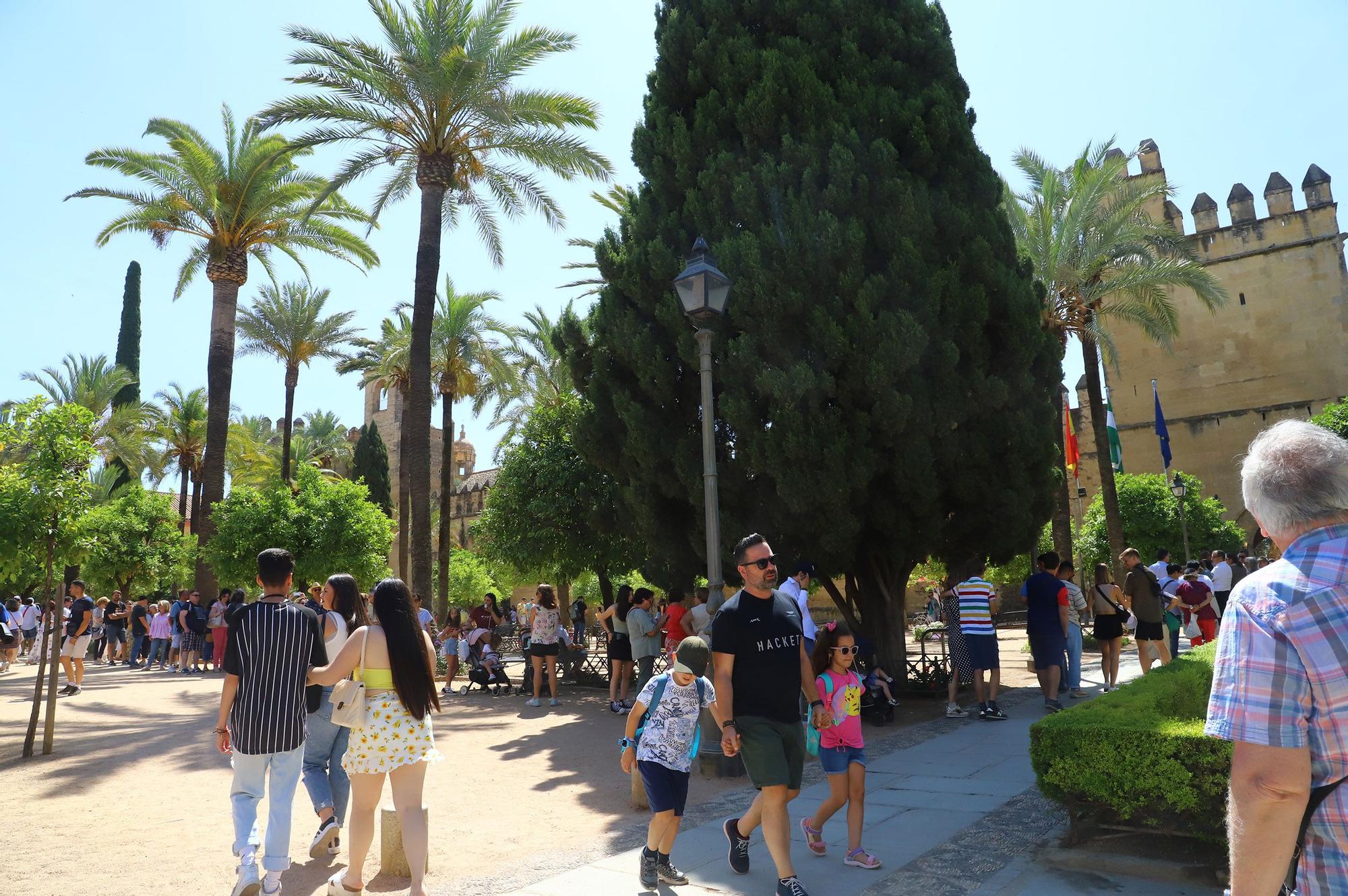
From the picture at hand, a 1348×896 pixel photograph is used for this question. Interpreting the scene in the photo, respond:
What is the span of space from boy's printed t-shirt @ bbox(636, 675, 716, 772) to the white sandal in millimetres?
1560

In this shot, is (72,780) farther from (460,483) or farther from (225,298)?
(460,483)

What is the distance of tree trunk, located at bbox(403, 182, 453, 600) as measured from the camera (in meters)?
15.8

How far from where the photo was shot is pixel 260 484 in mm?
38344

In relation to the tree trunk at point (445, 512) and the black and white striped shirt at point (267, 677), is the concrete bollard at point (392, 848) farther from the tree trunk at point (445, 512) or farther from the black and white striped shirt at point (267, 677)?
the tree trunk at point (445, 512)

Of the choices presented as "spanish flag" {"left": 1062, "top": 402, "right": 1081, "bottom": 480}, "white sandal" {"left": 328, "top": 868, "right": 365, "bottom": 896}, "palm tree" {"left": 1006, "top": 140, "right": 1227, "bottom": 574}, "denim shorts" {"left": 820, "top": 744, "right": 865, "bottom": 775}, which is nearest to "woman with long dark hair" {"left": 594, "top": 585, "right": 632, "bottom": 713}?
"denim shorts" {"left": 820, "top": 744, "right": 865, "bottom": 775}

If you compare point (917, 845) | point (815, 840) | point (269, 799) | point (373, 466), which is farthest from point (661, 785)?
point (373, 466)

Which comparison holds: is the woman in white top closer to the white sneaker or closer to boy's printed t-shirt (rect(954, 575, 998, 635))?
the white sneaker

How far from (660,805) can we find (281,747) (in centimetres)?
202

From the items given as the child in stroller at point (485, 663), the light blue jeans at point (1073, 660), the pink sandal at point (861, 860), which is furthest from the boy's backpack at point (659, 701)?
the child in stroller at point (485, 663)

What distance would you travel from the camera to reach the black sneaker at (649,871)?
15.6 feet

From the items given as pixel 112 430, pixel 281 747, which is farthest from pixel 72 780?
pixel 112 430

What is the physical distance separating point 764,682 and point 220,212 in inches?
777

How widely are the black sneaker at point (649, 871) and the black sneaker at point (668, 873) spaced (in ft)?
0.09

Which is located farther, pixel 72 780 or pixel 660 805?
pixel 72 780
